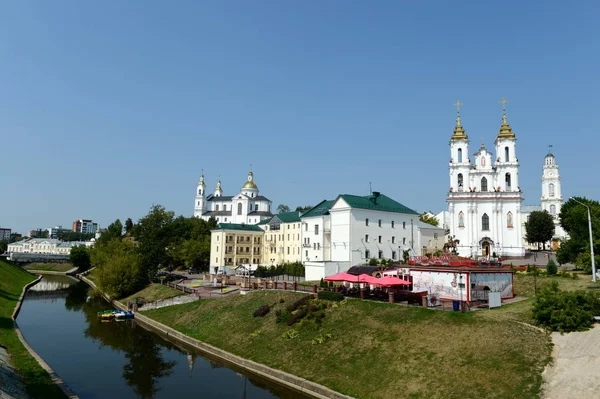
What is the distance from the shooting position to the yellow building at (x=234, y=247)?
297 feet

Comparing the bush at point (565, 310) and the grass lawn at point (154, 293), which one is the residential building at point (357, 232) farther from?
the bush at point (565, 310)

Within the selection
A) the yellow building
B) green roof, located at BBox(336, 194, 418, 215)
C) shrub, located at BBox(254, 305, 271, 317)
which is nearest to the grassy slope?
shrub, located at BBox(254, 305, 271, 317)

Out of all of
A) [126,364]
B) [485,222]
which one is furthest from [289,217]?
[126,364]

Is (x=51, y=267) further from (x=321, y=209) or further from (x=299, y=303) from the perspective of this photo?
(x=299, y=303)

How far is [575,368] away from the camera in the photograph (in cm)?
2108

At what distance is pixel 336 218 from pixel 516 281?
100ft

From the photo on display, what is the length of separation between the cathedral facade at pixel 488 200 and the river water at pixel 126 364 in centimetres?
5031

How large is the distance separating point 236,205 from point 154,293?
74.2 metres

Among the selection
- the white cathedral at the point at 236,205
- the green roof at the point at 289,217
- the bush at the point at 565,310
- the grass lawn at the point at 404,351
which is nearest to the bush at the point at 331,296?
the grass lawn at the point at 404,351

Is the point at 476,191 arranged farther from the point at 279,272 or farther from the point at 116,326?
the point at 116,326

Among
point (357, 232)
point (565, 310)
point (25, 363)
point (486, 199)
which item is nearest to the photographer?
point (565, 310)

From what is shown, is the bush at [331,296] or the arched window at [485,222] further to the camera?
the arched window at [485,222]

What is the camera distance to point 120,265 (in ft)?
226

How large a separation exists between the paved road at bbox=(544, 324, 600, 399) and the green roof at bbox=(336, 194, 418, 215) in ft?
140
